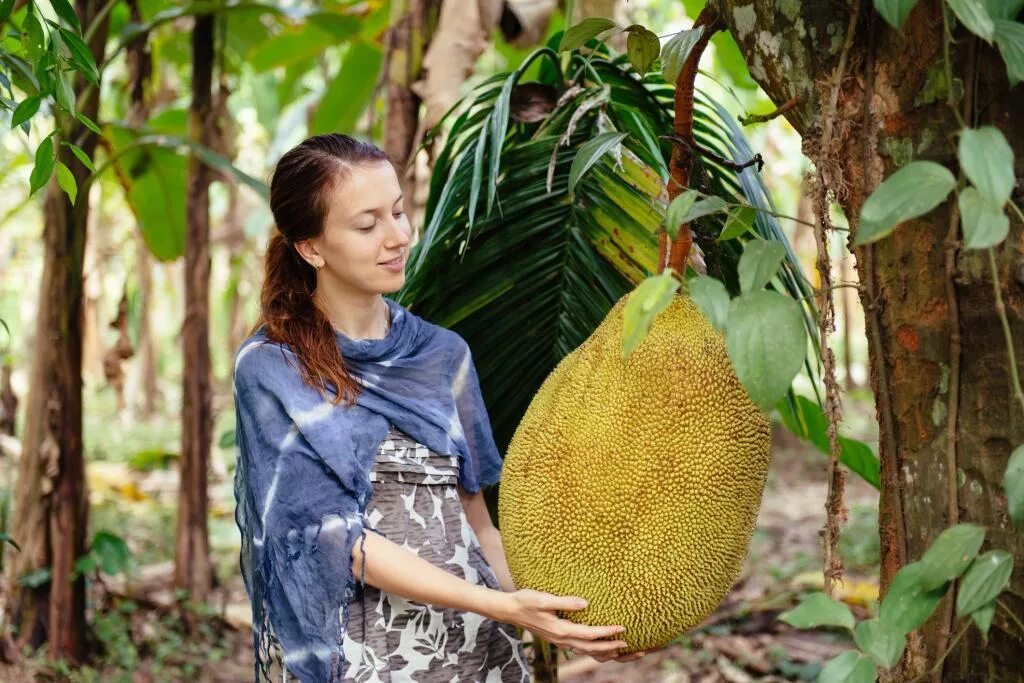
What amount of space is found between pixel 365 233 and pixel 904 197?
2.68ft

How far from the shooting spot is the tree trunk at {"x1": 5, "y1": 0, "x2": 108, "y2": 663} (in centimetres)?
269

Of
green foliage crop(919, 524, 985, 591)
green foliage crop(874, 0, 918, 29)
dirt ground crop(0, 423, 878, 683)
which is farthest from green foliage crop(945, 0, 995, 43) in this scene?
dirt ground crop(0, 423, 878, 683)

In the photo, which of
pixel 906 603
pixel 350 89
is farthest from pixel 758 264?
pixel 350 89

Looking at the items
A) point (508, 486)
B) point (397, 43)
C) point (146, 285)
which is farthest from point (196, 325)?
point (146, 285)

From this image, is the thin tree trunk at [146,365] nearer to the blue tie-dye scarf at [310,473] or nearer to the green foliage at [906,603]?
the blue tie-dye scarf at [310,473]

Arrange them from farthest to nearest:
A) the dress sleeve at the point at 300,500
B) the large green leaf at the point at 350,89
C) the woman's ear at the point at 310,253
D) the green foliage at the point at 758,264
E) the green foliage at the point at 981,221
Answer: the large green leaf at the point at 350,89 → the woman's ear at the point at 310,253 → the dress sleeve at the point at 300,500 → the green foliage at the point at 758,264 → the green foliage at the point at 981,221

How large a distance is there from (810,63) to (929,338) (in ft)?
0.89

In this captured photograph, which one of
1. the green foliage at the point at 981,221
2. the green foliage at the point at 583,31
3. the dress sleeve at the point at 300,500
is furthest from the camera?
the dress sleeve at the point at 300,500

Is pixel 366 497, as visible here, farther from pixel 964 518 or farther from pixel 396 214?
pixel 964 518

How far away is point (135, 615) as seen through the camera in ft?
11.0

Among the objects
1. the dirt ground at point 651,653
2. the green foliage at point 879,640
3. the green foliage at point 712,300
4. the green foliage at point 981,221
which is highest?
the green foliage at point 981,221

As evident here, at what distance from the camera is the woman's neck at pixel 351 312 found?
4.83 feet

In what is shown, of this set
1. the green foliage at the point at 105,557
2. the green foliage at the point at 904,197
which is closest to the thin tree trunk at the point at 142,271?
the green foliage at the point at 105,557

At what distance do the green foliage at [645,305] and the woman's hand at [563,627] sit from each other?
1.42 ft
